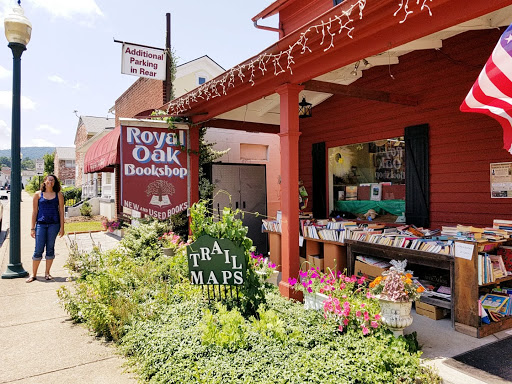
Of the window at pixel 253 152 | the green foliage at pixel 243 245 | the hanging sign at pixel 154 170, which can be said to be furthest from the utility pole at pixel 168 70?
the green foliage at pixel 243 245

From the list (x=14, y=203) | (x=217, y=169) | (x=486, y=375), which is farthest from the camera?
(x=217, y=169)

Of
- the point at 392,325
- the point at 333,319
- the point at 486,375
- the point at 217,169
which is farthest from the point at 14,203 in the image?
the point at 486,375

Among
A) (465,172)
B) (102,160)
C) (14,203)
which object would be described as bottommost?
(14,203)

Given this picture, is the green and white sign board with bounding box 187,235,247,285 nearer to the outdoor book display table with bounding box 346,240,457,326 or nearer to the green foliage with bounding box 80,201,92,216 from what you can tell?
the outdoor book display table with bounding box 346,240,457,326

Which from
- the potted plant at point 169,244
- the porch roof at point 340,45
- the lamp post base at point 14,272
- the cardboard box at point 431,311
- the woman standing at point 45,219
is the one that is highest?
the porch roof at point 340,45

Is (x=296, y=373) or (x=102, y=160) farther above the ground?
(x=102, y=160)

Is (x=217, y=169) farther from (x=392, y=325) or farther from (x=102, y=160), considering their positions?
(x=392, y=325)

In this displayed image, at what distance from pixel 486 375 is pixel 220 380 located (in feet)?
7.56

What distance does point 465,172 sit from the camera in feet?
16.6

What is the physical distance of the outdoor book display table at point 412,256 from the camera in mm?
4062

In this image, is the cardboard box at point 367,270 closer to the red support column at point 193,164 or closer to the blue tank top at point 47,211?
the red support column at point 193,164

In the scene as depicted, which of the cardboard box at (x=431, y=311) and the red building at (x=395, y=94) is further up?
the red building at (x=395, y=94)

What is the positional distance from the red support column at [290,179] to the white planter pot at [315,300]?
0.67 meters

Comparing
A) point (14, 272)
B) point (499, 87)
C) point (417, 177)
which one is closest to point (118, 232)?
point (14, 272)
